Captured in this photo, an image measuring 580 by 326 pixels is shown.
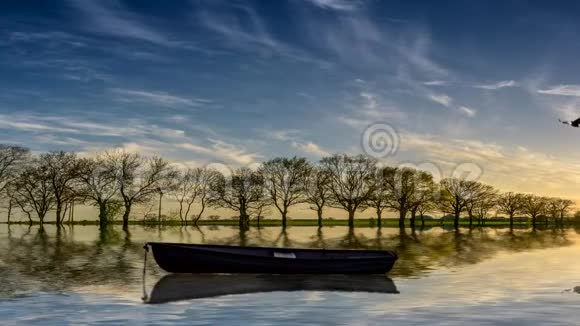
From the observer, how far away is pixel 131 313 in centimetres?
1591

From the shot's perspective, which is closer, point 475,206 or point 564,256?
point 564,256

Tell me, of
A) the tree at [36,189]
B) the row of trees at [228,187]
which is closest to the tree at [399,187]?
the row of trees at [228,187]

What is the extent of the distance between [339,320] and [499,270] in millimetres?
17233

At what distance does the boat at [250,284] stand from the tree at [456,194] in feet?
286

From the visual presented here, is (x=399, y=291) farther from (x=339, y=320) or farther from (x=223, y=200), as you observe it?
(x=223, y=200)

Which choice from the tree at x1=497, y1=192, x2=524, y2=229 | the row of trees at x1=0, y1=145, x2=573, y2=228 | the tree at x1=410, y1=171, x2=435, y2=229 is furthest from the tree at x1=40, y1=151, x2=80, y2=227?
the tree at x1=497, y1=192, x2=524, y2=229

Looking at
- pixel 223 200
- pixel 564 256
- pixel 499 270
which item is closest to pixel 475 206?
pixel 223 200

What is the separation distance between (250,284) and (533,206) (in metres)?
126

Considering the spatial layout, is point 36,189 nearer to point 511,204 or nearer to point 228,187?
point 228,187

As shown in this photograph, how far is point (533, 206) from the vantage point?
437 feet

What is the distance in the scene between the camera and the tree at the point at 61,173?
89.8m

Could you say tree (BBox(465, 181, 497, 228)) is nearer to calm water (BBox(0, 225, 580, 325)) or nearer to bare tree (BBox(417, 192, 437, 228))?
bare tree (BBox(417, 192, 437, 228))

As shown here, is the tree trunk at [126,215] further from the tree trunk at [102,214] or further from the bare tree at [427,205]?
the bare tree at [427,205]

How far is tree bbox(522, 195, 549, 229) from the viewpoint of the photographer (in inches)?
5192
